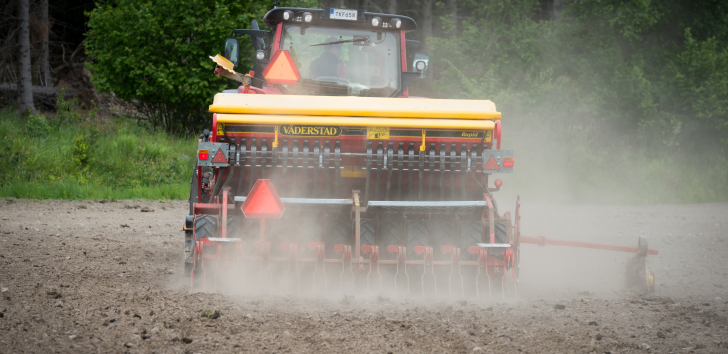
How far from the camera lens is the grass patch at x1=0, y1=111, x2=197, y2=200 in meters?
11.8

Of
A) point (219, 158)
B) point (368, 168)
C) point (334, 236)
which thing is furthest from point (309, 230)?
point (219, 158)

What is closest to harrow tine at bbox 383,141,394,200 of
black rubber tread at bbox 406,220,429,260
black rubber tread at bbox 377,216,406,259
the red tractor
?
the red tractor

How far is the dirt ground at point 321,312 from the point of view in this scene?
4.04 meters

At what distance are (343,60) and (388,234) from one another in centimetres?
238

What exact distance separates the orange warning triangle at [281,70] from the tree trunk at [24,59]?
13.5 m

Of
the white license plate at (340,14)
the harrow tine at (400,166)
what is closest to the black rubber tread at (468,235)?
the harrow tine at (400,166)

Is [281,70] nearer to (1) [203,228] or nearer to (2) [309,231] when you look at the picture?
(2) [309,231]

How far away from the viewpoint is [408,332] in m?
4.29

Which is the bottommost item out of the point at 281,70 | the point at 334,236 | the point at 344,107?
the point at 334,236

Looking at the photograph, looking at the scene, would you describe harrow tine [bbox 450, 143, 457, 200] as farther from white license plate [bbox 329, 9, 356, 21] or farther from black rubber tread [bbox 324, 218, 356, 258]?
white license plate [bbox 329, 9, 356, 21]

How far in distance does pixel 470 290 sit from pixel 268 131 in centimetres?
216

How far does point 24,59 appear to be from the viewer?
58.3 feet

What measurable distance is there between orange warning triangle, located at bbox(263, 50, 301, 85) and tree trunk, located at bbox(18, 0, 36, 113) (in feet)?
44.2

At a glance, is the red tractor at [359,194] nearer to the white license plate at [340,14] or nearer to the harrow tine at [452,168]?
the harrow tine at [452,168]
